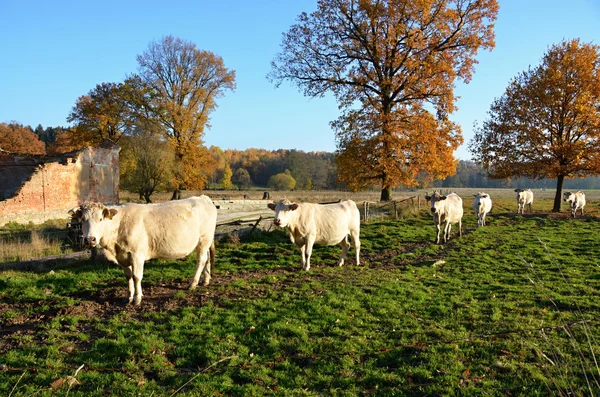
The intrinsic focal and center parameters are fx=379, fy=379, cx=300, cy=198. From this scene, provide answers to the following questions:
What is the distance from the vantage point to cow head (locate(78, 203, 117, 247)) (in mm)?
7352

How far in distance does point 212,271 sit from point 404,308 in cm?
532

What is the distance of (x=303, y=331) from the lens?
255 inches

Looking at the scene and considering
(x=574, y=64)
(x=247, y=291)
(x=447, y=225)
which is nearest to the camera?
(x=247, y=291)

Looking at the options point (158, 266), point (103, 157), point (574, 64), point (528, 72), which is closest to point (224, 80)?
point (103, 157)

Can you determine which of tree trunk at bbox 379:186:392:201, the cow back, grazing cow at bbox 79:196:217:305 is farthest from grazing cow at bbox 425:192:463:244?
the cow back

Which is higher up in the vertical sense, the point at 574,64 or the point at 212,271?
the point at 574,64

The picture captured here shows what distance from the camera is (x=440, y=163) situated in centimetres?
2612

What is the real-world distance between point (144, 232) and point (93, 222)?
3.50ft

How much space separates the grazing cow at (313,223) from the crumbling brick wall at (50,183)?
19963 millimetres

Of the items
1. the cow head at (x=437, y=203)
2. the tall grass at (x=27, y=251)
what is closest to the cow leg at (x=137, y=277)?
the tall grass at (x=27, y=251)

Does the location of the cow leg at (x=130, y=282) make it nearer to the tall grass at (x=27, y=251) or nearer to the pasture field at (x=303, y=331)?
the pasture field at (x=303, y=331)

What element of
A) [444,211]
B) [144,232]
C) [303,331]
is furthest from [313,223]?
[444,211]

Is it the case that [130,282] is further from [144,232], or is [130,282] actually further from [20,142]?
[20,142]

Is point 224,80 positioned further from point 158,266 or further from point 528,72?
point 158,266
